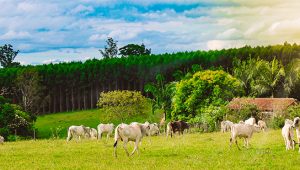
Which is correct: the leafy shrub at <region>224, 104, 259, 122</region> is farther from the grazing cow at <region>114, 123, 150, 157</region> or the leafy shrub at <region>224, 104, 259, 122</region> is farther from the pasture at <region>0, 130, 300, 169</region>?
the grazing cow at <region>114, 123, 150, 157</region>

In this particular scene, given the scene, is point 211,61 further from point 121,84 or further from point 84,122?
point 84,122

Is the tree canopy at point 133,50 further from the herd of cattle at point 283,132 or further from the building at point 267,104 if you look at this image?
the herd of cattle at point 283,132

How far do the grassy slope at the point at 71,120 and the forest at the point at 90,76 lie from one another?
5.60m

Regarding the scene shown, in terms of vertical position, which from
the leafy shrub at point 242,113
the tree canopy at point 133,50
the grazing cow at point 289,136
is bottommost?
the leafy shrub at point 242,113

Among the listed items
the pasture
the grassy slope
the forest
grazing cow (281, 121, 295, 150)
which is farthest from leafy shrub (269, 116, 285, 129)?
the forest

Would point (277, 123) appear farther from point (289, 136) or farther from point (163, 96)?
point (289, 136)

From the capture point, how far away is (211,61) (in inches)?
4653

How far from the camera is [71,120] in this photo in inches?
4252

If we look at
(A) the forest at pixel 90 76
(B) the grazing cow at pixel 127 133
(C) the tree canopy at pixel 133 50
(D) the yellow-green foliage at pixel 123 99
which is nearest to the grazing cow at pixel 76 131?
(B) the grazing cow at pixel 127 133

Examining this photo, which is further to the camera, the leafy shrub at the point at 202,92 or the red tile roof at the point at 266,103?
the red tile roof at the point at 266,103

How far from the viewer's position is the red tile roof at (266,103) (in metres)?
70.5

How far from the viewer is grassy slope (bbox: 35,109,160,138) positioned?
313 feet

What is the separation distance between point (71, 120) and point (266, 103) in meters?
44.9

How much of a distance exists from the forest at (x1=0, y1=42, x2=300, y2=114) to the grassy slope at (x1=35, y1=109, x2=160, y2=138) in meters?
5.60
